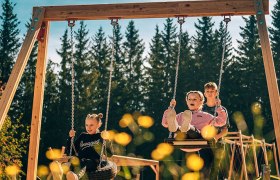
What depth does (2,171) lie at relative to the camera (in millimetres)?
18625

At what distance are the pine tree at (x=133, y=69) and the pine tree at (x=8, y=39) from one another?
1025 cm

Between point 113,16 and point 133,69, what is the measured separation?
3544 centimetres

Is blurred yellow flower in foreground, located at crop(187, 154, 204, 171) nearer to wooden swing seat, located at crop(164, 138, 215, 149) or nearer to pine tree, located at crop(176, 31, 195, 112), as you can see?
wooden swing seat, located at crop(164, 138, 215, 149)

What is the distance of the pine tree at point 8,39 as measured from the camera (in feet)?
119

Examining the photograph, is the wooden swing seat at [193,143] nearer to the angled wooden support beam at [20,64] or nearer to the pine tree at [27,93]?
the angled wooden support beam at [20,64]

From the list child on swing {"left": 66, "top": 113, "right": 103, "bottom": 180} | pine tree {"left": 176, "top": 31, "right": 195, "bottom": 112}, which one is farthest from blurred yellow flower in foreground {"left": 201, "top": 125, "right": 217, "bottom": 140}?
pine tree {"left": 176, "top": 31, "right": 195, "bottom": 112}

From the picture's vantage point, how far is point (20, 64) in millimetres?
6199

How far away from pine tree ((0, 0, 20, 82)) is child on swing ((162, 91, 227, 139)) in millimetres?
31551

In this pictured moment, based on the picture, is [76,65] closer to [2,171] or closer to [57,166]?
[2,171]

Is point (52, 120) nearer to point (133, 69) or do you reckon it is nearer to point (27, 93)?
point (27, 93)

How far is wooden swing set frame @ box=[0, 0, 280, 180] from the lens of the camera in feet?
18.7

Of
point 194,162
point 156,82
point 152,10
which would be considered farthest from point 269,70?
point 156,82

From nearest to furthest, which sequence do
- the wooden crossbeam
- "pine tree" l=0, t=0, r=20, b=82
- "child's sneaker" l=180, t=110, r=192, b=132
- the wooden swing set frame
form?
"child's sneaker" l=180, t=110, r=192, b=132 → the wooden swing set frame → the wooden crossbeam → "pine tree" l=0, t=0, r=20, b=82

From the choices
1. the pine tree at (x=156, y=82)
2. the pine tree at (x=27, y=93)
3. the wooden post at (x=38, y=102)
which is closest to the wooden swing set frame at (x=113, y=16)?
the wooden post at (x=38, y=102)
